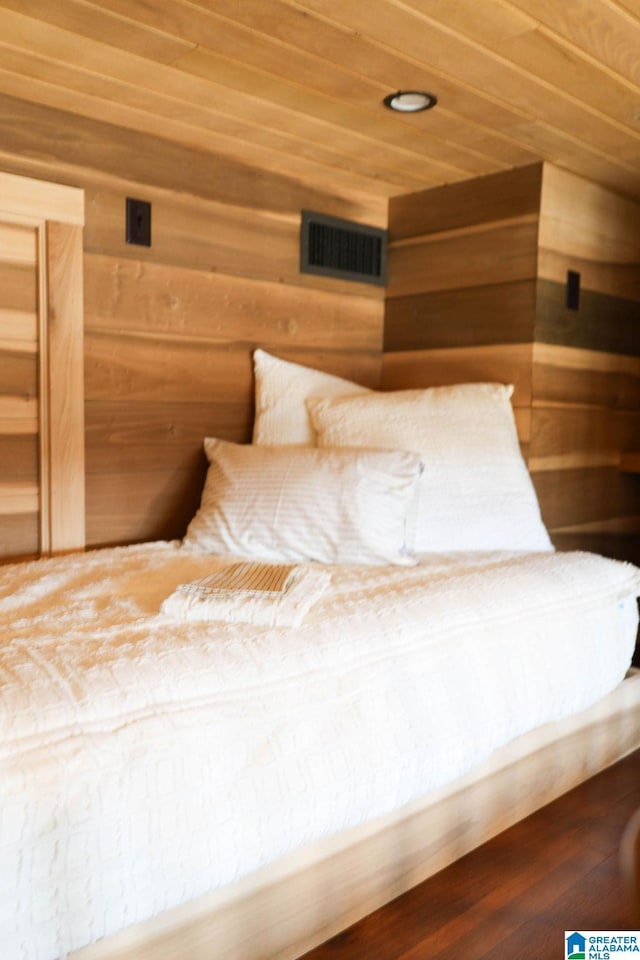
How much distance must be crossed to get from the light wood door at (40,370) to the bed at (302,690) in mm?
253

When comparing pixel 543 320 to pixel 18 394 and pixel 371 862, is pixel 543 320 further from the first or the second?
pixel 371 862

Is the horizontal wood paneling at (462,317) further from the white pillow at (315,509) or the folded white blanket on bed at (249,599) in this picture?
the folded white blanket on bed at (249,599)

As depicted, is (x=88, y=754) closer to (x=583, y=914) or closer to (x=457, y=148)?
(x=583, y=914)

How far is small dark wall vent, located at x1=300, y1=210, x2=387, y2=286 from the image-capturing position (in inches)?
100

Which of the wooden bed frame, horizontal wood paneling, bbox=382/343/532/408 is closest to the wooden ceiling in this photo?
horizontal wood paneling, bbox=382/343/532/408

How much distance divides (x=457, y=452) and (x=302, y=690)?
110 centimetres

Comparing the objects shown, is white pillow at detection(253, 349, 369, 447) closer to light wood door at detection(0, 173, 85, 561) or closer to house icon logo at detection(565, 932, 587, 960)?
light wood door at detection(0, 173, 85, 561)

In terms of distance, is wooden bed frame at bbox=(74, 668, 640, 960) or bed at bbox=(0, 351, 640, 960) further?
wooden bed frame at bbox=(74, 668, 640, 960)

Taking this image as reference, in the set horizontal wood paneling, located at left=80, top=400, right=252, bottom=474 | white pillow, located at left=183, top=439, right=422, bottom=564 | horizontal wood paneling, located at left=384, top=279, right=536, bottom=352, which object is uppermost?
horizontal wood paneling, located at left=384, top=279, right=536, bottom=352

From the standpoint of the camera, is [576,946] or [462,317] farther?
[462,317]

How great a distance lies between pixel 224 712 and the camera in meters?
1.15

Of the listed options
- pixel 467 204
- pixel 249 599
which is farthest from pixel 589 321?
pixel 249 599

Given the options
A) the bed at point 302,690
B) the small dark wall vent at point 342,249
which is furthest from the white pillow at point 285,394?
the small dark wall vent at point 342,249

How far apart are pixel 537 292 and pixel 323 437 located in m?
0.79
